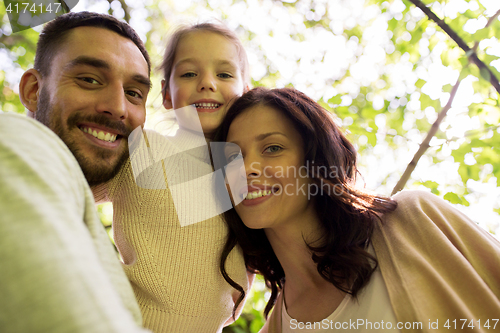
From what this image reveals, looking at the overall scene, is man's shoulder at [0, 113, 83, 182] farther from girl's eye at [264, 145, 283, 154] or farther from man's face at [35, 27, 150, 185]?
girl's eye at [264, 145, 283, 154]

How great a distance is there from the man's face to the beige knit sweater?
11 centimetres

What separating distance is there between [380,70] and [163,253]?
191 cm

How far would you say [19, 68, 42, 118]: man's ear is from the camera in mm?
1399

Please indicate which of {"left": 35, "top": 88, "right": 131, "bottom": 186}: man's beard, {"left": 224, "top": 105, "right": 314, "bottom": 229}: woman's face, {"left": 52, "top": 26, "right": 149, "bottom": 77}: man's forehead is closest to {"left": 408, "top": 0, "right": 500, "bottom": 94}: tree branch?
{"left": 224, "top": 105, "right": 314, "bottom": 229}: woman's face

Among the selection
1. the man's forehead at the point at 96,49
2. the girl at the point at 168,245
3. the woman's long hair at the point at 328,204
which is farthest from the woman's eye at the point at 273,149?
the man's forehead at the point at 96,49

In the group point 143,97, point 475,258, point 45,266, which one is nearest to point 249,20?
point 143,97

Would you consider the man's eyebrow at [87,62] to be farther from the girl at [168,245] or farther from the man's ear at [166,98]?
the man's ear at [166,98]

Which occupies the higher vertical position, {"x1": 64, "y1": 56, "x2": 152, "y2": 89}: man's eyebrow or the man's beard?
{"x1": 64, "y1": 56, "x2": 152, "y2": 89}: man's eyebrow

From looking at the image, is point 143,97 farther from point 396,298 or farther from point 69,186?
point 396,298

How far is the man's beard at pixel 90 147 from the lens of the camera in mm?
1232

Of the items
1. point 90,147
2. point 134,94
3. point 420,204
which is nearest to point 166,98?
point 134,94

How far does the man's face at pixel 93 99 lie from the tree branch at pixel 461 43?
142cm

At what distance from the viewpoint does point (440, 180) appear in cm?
174

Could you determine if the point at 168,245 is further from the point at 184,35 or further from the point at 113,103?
the point at 184,35
